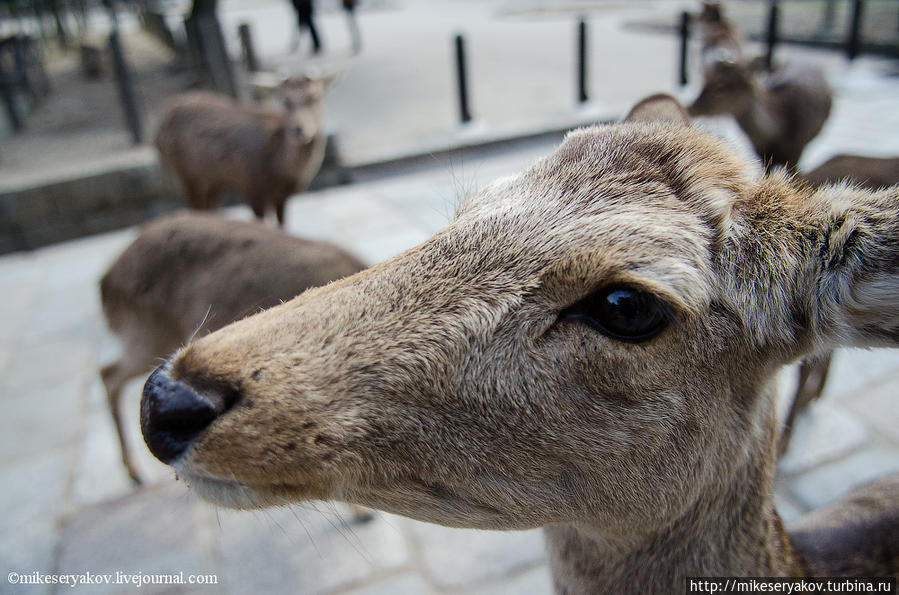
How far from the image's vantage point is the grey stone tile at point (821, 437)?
11.2ft

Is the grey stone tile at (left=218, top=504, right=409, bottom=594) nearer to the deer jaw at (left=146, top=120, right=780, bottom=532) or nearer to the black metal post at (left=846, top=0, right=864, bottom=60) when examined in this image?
the deer jaw at (left=146, top=120, right=780, bottom=532)

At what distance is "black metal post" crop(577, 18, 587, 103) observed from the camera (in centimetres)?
1012

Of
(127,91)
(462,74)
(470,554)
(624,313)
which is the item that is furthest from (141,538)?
(462,74)

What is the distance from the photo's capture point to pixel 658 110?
6.75 feet

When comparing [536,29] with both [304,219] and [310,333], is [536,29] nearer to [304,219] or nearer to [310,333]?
[304,219]

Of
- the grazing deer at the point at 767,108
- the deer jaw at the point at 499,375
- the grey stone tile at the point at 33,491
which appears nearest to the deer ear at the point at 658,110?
the deer jaw at the point at 499,375

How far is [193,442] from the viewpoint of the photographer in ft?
4.04

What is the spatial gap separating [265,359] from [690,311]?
0.93m

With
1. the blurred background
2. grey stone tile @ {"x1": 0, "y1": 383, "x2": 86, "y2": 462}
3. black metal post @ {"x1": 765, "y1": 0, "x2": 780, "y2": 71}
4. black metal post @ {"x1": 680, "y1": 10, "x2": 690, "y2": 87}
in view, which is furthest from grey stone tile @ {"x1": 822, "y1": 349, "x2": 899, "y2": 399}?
black metal post @ {"x1": 765, "y1": 0, "x2": 780, "y2": 71}

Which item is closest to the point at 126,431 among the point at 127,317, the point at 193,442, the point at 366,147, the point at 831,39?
the point at 127,317

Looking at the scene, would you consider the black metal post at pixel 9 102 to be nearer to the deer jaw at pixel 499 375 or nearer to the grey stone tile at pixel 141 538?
the grey stone tile at pixel 141 538

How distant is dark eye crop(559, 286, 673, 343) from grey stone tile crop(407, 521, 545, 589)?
1.87 m

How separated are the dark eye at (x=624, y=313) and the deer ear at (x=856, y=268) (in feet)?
1.27

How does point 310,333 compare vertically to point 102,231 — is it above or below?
above
